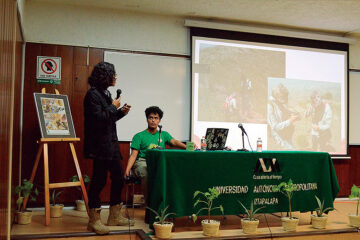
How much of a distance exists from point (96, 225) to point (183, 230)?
32.3 inches

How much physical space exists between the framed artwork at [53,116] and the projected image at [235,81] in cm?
190

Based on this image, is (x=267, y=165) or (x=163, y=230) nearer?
(x=163, y=230)

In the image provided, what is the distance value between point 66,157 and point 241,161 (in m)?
2.35

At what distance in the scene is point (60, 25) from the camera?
445 centimetres

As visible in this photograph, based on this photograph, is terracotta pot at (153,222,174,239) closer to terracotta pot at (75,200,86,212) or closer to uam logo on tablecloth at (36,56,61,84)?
terracotta pot at (75,200,86,212)

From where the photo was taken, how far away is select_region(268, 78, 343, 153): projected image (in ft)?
17.3

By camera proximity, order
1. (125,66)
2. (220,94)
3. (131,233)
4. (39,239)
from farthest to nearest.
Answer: (220,94) < (125,66) < (131,233) < (39,239)

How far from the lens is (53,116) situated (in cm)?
379

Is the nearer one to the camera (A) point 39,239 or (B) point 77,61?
(A) point 39,239

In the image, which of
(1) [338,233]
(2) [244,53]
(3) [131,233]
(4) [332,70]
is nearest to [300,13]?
(2) [244,53]

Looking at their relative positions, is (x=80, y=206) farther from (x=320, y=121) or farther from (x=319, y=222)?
(x=320, y=121)

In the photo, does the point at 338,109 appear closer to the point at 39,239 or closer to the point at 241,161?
the point at 241,161

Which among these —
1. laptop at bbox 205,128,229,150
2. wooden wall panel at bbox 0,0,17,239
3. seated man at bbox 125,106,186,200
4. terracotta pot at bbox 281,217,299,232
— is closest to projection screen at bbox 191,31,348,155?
seated man at bbox 125,106,186,200

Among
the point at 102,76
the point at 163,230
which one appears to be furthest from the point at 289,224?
the point at 102,76
